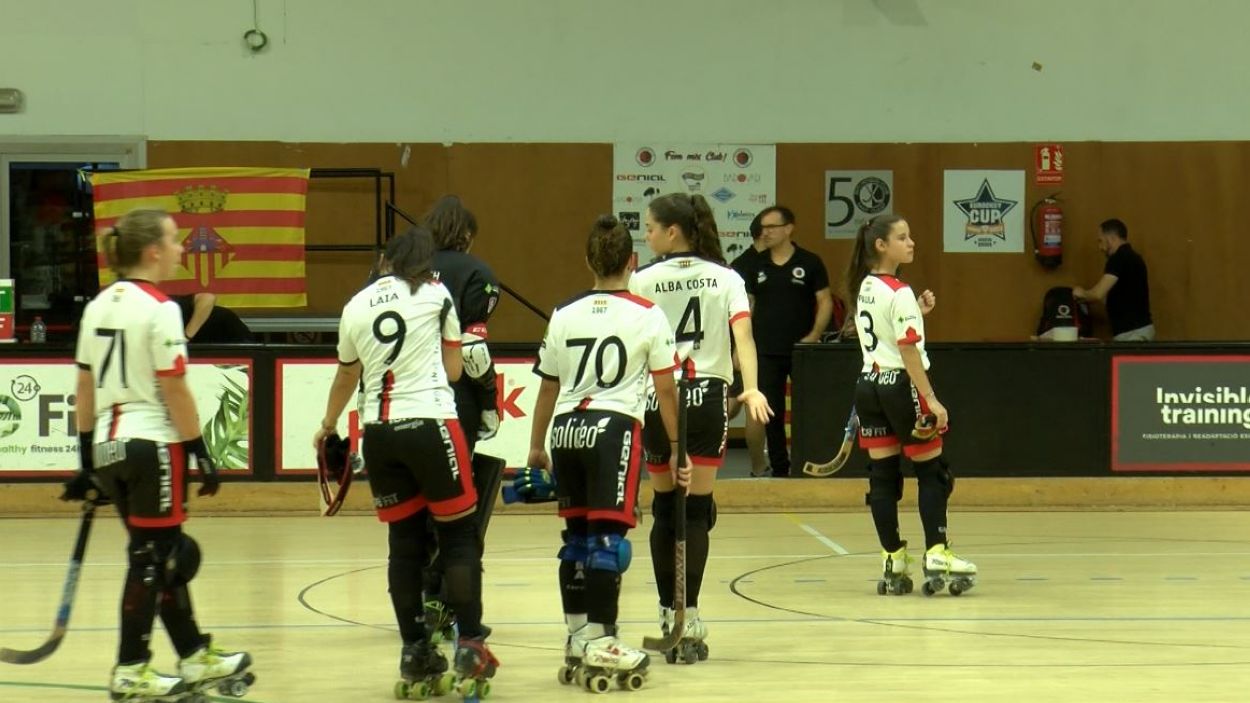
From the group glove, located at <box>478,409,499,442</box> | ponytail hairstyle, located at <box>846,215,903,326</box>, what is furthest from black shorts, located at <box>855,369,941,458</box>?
glove, located at <box>478,409,499,442</box>

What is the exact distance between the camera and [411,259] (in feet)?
21.7

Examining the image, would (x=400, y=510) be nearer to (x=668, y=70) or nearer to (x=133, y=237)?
(x=133, y=237)

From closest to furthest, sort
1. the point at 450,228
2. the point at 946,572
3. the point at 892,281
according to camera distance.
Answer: the point at 450,228, the point at 892,281, the point at 946,572

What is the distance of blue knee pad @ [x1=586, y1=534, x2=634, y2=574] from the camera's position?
21.7 ft

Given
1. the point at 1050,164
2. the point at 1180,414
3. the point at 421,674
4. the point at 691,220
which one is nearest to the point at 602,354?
the point at 691,220

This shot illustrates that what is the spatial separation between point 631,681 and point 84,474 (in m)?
2.18

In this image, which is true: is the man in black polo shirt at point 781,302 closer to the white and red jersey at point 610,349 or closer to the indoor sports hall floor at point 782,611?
the indoor sports hall floor at point 782,611

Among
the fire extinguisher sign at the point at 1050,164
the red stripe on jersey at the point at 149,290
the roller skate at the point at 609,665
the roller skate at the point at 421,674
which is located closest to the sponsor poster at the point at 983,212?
the fire extinguisher sign at the point at 1050,164

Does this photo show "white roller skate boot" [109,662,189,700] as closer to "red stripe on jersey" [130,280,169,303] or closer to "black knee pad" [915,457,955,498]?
"red stripe on jersey" [130,280,169,303]

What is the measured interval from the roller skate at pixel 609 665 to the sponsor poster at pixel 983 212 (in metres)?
10.9

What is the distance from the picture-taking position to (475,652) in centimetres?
648

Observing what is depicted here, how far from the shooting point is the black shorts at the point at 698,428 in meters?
7.32

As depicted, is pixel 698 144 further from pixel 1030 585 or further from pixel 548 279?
pixel 1030 585

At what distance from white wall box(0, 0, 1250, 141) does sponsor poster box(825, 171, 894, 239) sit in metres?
0.41
